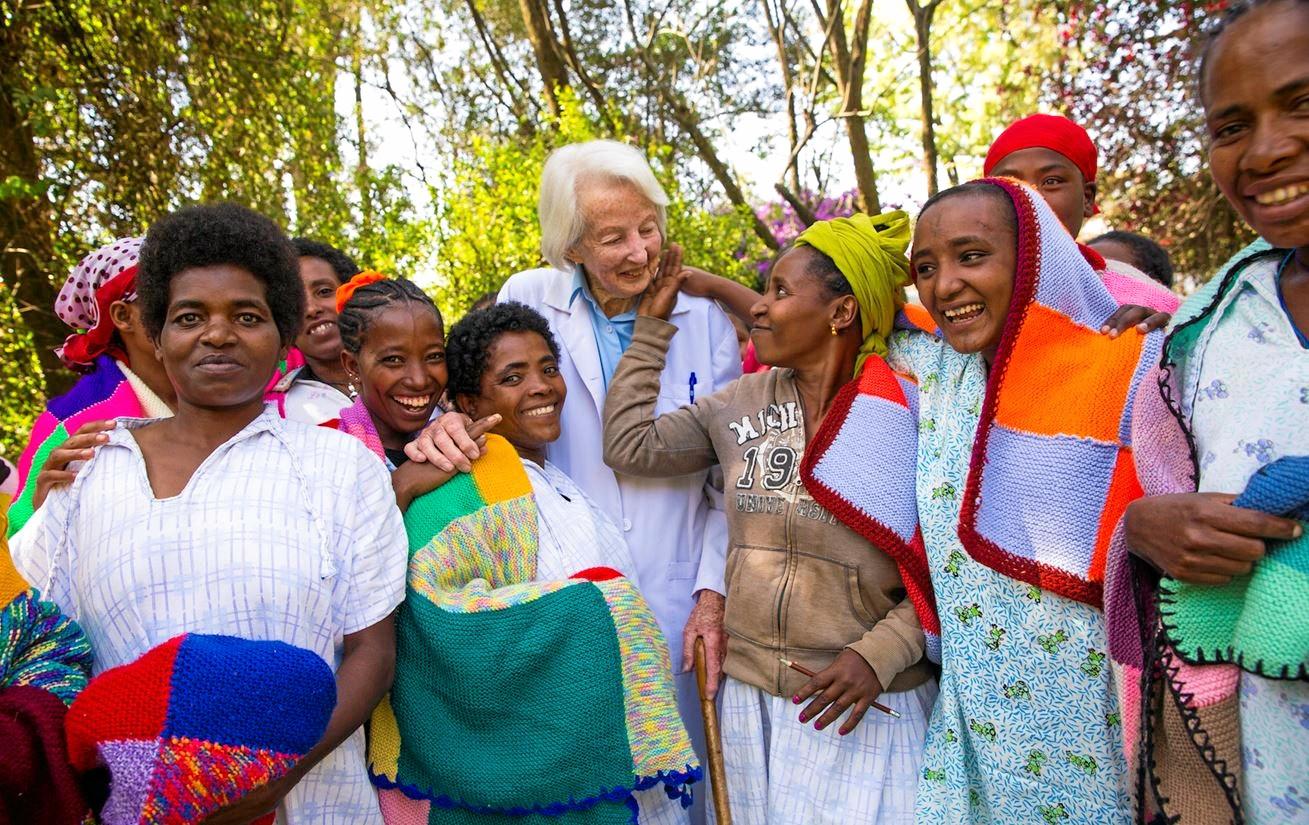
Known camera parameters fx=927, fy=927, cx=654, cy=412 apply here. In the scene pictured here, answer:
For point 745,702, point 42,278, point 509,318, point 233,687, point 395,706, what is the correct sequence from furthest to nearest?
point 42,278, point 509,318, point 745,702, point 395,706, point 233,687

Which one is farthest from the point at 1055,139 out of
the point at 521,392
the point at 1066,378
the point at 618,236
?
the point at 521,392

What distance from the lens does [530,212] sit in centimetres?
611

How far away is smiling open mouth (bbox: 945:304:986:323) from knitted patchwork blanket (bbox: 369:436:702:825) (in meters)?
1.11

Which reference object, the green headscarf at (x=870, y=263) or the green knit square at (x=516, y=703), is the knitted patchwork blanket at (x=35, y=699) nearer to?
the green knit square at (x=516, y=703)

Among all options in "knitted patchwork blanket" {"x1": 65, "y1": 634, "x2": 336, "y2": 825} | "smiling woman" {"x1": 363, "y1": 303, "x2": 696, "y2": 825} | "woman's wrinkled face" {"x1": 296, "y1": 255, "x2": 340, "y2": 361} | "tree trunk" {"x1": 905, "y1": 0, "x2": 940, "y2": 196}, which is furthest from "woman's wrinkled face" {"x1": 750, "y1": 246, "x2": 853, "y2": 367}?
"tree trunk" {"x1": 905, "y1": 0, "x2": 940, "y2": 196}

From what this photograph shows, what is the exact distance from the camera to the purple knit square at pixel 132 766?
168 centimetres

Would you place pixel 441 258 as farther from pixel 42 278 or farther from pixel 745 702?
pixel 745 702

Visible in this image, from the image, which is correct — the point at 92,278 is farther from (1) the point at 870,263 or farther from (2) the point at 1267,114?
(2) the point at 1267,114

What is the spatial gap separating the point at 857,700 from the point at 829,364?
96 cm

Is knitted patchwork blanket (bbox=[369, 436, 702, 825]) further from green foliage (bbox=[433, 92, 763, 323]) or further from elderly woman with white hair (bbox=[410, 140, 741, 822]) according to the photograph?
green foliage (bbox=[433, 92, 763, 323])

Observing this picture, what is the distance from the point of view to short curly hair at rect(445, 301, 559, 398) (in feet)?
9.75

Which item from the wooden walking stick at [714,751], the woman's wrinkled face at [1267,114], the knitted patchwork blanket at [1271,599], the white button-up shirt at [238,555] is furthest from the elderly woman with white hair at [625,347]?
the woman's wrinkled face at [1267,114]

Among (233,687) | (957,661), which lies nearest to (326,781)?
(233,687)

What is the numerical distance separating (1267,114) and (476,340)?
215 cm
